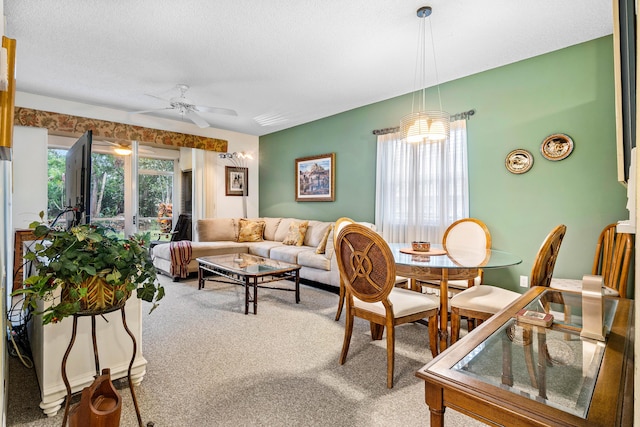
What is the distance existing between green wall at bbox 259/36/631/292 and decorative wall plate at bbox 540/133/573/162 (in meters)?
0.04

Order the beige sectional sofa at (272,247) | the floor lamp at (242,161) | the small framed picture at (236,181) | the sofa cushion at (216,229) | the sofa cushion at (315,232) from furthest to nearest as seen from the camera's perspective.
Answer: the small framed picture at (236,181), the floor lamp at (242,161), the sofa cushion at (216,229), the sofa cushion at (315,232), the beige sectional sofa at (272,247)

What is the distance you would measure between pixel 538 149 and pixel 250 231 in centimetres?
426

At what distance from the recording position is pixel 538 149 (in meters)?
3.13

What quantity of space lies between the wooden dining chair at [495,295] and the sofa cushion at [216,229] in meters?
4.20

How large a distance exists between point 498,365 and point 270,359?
1749 millimetres

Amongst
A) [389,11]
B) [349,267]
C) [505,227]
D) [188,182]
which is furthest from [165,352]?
[188,182]

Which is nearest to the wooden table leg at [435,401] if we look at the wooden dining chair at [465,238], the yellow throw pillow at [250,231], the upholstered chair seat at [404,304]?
the upholstered chair seat at [404,304]

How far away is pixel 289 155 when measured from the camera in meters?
5.97

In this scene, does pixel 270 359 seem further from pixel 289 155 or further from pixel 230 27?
pixel 289 155

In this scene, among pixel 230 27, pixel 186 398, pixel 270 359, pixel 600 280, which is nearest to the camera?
pixel 600 280

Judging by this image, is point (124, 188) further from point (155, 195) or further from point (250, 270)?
point (250, 270)

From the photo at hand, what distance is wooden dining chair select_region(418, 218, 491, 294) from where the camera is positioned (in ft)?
9.66

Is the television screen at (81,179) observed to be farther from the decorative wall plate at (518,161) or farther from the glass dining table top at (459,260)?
the decorative wall plate at (518,161)

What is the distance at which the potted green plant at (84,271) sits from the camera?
1.23m
